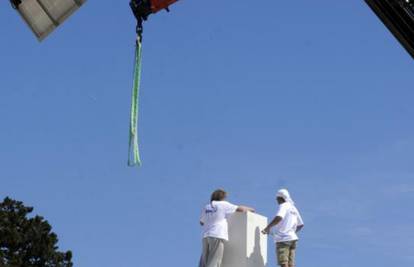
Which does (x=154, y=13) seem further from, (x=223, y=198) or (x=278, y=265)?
(x=278, y=265)

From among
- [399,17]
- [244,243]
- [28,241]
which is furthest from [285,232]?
[28,241]

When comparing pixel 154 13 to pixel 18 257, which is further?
pixel 18 257

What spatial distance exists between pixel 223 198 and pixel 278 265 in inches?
47.7

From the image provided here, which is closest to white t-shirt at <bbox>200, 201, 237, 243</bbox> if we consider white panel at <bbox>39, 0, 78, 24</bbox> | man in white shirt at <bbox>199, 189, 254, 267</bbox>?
man in white shirt at <bbox>199, 189, 254, 267</bbox>

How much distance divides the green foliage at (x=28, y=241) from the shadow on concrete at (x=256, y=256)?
2947 centimetres

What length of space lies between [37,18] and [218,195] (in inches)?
155

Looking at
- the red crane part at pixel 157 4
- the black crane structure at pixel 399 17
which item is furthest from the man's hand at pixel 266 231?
the red crane part at pixel 157 4

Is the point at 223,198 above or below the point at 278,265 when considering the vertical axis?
above

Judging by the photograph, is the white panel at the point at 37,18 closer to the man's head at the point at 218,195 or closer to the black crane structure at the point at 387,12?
the black crane structure at the point at 387,12

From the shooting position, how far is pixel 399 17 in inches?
471

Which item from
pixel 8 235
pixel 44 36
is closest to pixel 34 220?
pixel 8 235

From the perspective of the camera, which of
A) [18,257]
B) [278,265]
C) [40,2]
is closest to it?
[278,265]

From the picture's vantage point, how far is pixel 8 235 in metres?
40.3

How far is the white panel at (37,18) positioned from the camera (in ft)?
41.5
